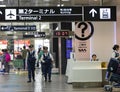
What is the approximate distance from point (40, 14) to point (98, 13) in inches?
96.9

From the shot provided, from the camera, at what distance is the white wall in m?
20.3

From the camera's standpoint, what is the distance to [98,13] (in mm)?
17875

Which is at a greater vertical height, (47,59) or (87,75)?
(47,59)

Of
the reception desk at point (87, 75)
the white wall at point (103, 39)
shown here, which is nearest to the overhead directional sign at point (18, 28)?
the white wall at point (103, 39)

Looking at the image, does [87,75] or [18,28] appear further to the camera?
[18,28]

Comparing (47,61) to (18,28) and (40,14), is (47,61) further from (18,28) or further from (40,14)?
(18,28)

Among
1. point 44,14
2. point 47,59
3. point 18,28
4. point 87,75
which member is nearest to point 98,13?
point 44,14

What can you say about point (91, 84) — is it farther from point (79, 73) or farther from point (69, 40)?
point (69, 40)

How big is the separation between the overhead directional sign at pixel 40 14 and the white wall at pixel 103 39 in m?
2.81

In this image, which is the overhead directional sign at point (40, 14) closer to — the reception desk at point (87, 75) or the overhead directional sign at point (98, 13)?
the overhead directional sign at point (98, 13)

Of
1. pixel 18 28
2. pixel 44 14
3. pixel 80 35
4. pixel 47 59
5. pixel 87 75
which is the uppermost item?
pixel 44 14

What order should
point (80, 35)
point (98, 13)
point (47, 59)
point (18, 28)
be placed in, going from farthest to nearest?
point (18, 28), point (47, 59), point (80, 35), point (98, 13)

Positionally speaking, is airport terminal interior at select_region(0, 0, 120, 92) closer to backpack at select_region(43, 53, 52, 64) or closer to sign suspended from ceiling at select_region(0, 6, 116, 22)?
sign suspended from ceiling at select_region(0, 6, 116, 22)

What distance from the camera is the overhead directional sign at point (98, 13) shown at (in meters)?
17.8
